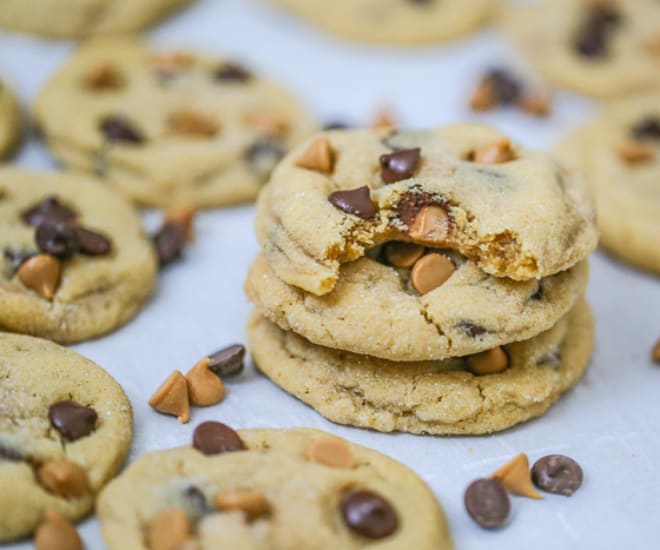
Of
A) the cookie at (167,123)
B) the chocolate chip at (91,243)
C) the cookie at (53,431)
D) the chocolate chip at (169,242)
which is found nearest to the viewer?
the cookie at (53,431)

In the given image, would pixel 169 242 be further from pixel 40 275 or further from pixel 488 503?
pixel 488 503

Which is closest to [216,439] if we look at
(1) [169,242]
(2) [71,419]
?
(2) [71,419]

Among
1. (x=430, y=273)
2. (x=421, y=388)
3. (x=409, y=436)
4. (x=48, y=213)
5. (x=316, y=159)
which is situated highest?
(x=316, y=159)

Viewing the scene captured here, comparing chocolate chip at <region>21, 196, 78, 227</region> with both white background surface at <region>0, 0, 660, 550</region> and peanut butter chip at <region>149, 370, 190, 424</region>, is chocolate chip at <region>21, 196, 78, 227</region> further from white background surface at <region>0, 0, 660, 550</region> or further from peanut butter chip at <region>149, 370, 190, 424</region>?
peanut butter chip at <region>149, 370, 190, 424</region>

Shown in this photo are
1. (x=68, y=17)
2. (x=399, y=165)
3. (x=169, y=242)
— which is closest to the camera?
(x=399, y=165)

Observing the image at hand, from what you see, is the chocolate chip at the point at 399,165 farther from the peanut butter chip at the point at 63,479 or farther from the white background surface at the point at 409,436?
the peanut butter chip at the point at 63,479

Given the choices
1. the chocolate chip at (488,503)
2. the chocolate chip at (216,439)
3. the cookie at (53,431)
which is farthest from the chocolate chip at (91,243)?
the chocolate chip at (488,503)

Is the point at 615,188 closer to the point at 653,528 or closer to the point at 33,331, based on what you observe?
the point at 653,528
